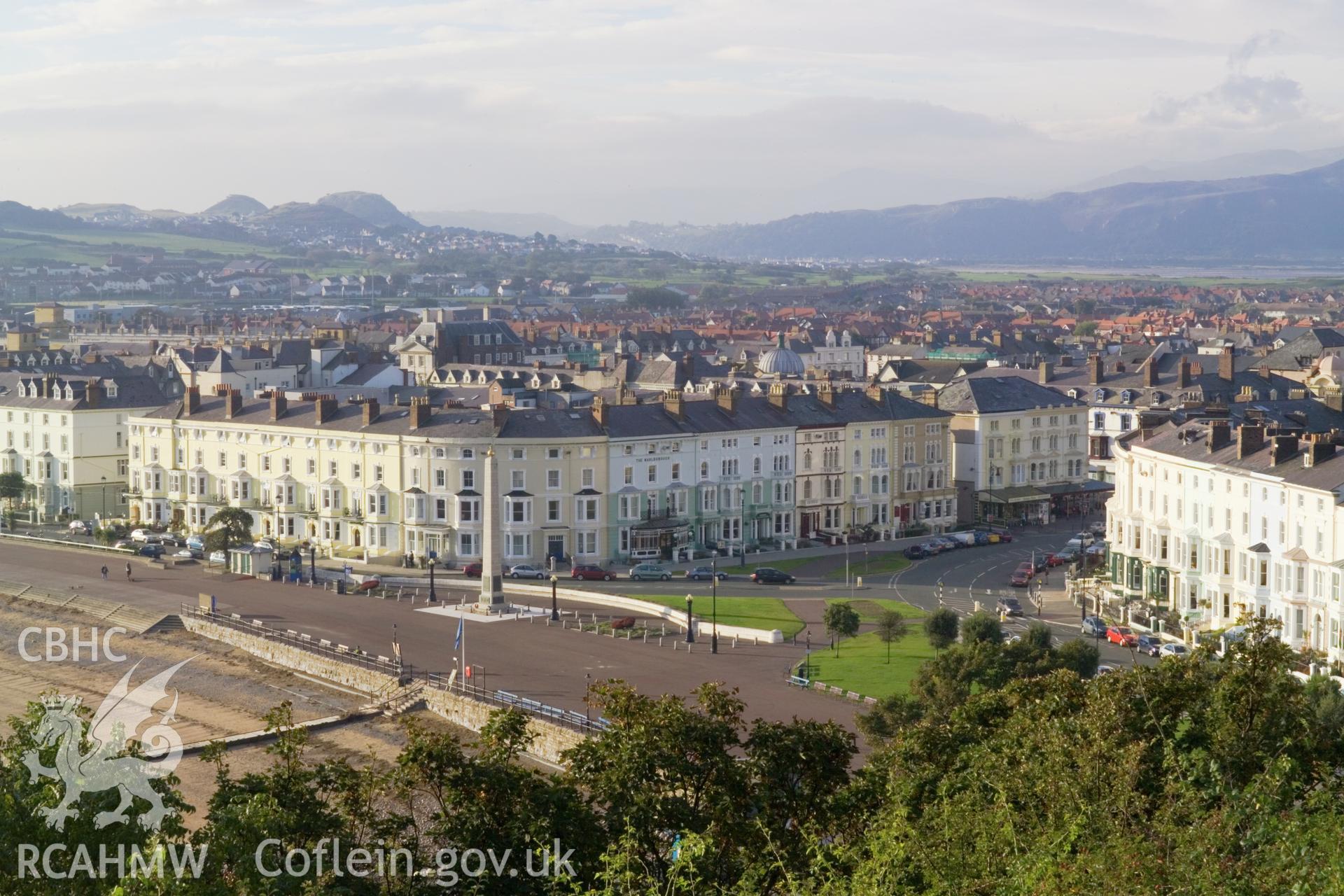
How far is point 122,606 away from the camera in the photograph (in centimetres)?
6316

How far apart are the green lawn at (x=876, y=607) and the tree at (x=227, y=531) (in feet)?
70.9

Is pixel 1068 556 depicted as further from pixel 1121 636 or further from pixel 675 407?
pixel 1121 636

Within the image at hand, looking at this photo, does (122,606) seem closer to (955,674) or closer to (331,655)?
(331,655)

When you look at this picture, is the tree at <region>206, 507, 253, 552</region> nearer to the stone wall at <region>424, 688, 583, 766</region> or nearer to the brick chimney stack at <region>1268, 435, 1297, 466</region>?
the stone wall at <region>424, 688, 583, 766</region>

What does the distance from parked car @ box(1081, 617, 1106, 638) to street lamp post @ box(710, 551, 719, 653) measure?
10.3m

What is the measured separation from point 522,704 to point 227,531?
26.8m

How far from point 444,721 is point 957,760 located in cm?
2158

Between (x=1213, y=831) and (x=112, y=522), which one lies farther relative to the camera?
(x=112, y=522)

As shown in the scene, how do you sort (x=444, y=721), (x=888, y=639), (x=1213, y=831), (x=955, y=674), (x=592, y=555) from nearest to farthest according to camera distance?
1. (x=1213, y=831)
2. (x=955, y=674)
3. (x=444, y=721)
4. (x=888, y=639)
5. (x=592, y=555)

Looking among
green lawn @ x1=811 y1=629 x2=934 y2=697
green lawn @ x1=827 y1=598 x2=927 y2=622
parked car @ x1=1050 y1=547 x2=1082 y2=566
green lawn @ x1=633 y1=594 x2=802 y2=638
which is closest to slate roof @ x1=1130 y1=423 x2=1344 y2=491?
parked car @ x1=1050 y1=547 x2=1082 y2=566

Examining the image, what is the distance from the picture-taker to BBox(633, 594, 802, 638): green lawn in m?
58.6

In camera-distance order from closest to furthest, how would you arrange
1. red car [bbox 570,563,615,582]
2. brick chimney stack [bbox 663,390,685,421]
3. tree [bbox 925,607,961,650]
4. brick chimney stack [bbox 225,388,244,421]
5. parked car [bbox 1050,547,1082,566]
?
tree [bbox 925,607,961,650] < red car [bbox 570,563,615,582] < parked car [bbox 1050,547,1082,566] < brick chimney stack [bbox 663,390,685,421] < brick chimney stack [bbox 225,388,244,421]

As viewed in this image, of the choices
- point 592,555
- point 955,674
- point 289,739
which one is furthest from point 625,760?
point 592,555

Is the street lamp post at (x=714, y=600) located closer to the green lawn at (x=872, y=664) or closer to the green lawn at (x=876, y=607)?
the green lawn at (x=872, y=664)
